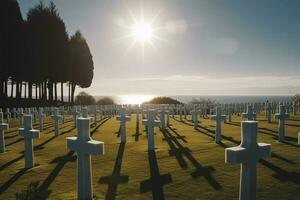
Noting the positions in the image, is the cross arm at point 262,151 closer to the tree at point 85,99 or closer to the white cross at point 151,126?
the white cross at point 151,126

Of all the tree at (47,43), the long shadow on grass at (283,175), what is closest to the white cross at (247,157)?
the long shadow on grass at (283,175)

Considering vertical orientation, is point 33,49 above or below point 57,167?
above

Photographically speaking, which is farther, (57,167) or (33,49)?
(33,49)

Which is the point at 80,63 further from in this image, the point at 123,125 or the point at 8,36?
the point at 123,125

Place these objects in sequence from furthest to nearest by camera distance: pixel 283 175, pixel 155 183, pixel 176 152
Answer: pixel 176 152, pixel 283 175, pixel 155 183

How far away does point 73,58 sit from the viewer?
155ft

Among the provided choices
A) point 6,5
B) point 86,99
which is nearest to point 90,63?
point 86,99

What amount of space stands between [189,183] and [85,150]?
2.27 m

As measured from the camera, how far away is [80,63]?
1914 inches

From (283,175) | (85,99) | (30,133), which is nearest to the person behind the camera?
(283,175)

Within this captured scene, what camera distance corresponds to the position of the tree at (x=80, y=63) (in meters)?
47.2

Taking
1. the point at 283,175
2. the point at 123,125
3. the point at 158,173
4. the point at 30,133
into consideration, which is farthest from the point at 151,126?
the point at 283,175

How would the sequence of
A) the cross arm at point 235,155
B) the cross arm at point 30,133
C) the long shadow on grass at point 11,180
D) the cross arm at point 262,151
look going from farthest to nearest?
the cross arm at point 30,133, the long shadow on grass at point 11,180, the cross arm at point 262,151, the cross arm at point 235,155

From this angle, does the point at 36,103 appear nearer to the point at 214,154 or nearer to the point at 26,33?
the point at 26,33
